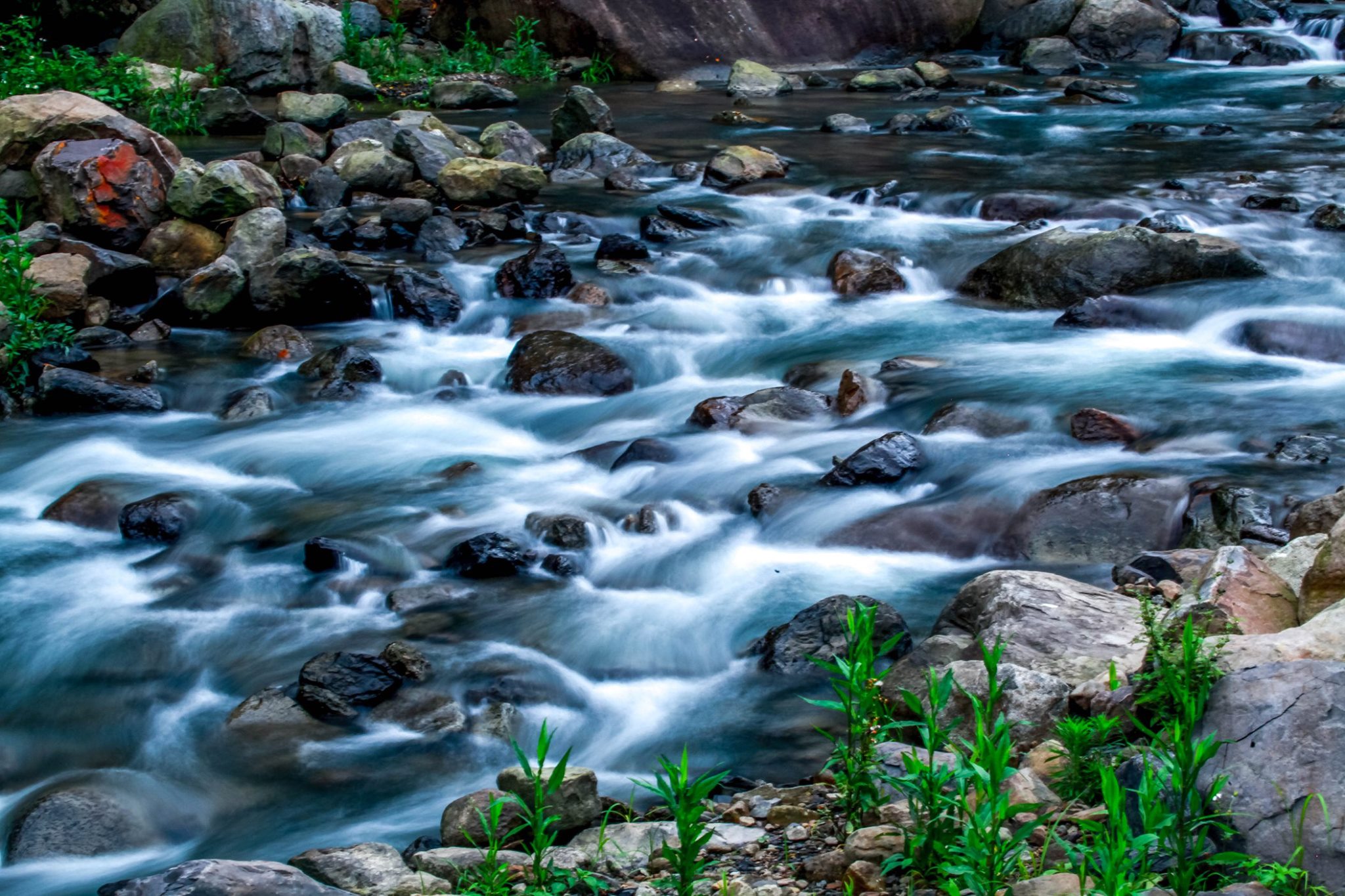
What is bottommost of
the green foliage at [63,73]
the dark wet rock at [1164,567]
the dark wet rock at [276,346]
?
the dark wet rock at [1164,567]

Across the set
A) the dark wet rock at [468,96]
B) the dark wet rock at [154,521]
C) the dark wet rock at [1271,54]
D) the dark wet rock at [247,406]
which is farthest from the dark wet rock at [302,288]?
the dark wet rock at [1271,54]

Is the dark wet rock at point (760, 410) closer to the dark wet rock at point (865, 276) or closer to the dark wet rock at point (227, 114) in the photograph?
the dark wet rock at point (865, 276)

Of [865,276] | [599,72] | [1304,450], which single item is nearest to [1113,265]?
[865,276]

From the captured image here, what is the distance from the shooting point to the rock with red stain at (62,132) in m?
9.62

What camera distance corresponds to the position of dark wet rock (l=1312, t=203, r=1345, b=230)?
9203mm

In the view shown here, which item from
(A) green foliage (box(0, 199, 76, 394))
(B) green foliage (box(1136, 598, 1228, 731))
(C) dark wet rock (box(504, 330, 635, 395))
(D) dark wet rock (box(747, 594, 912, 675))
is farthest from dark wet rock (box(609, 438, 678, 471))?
(B) green foliage (box(1136, 598, 1228, 731))

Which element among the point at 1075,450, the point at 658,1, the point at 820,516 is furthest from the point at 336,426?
the point at 658,1

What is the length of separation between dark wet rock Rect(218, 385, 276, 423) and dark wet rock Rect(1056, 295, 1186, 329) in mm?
4775

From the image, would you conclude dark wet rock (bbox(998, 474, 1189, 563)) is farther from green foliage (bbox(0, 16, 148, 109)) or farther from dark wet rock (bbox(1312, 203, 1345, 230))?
green foliage (bbox(0, 16, 148, 109))

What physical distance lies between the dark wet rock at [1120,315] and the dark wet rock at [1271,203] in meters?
2.49

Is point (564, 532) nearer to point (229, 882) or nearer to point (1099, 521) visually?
point (1099, 521)

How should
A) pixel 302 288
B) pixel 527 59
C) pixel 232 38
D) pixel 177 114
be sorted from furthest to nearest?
pixel 527 59 < pixel 232 38 < pixel 177 114 < pixel 302 288

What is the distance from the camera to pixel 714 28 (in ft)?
59.7

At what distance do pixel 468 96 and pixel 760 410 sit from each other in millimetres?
10167
